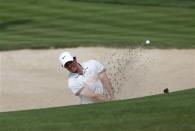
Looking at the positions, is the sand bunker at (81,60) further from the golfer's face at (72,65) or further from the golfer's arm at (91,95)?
the golfer's arm at (91,95)

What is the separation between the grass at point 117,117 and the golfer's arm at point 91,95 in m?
1.11

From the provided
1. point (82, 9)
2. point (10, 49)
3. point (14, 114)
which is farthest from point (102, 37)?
point (14, 114)

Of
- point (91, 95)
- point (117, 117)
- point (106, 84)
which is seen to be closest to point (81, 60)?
point (106, 84)

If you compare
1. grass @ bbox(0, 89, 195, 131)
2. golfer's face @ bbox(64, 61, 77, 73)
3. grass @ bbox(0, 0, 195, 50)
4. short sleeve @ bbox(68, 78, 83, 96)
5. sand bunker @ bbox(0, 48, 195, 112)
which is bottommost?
grass @ bbox(0, 89, 195, 131)

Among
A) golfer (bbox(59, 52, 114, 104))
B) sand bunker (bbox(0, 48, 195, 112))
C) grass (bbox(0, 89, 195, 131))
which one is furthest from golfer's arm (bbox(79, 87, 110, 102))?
sand bunker (bbox(0, 48, 195, 112))

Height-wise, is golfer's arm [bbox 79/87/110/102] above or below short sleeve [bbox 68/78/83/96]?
below

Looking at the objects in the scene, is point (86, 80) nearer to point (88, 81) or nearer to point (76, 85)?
point (88, 81)

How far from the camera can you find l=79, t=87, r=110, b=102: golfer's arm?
8.00 metres

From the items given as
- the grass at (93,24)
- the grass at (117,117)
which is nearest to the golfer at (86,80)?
the grass at (117,117)

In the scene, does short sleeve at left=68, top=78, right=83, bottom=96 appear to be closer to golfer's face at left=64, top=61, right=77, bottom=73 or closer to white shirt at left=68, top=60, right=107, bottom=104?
white shirt at left=68, top=60, right=107, bottom=104

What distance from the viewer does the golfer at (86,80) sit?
8219mm

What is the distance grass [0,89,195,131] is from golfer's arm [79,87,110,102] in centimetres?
111

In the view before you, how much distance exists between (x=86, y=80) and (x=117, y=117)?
215 cm

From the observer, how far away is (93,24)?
43.3ft
